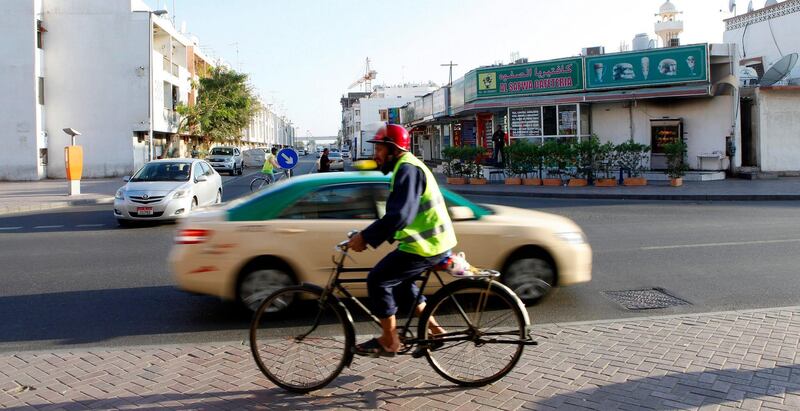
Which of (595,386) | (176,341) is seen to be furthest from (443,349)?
(176,341)

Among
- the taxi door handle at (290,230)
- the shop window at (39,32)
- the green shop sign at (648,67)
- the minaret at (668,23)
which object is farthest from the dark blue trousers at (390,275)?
the shop window at (39,32)

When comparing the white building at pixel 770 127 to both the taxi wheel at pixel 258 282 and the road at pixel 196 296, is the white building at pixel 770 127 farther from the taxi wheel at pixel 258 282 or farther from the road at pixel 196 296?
the taxi wheel at pixel 258 282

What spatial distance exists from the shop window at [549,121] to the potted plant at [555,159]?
383 centimetres

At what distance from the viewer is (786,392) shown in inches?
176

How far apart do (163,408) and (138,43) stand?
37636 millimetres

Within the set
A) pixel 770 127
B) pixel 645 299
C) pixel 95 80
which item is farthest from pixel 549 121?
pixel 95 80

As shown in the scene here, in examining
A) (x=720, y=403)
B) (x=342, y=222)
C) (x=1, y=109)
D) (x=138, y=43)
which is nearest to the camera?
(x=720, y=403)

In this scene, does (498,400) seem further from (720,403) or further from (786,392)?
(786,392)

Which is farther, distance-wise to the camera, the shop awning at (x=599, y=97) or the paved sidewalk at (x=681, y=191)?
the shop awning at (x=599, y=97)

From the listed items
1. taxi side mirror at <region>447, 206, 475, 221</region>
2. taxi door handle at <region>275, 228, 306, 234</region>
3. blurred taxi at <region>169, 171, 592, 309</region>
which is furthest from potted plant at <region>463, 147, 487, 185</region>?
taxi door handle at <region>275, 228, 306, 234</region>

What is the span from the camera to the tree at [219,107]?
47.2 meters

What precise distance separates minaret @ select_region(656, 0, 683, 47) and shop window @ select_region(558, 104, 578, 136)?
12019mm

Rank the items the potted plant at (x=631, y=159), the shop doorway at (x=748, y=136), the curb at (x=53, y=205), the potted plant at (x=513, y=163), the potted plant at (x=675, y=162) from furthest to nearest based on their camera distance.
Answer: the shop doorway at (x=748, y=136) < the potted plant at (x=513, y=163) < the potted plant at (x=631, y=159) < the potted plant at (x=675, y=162) < the curb at (x=53, y=205)

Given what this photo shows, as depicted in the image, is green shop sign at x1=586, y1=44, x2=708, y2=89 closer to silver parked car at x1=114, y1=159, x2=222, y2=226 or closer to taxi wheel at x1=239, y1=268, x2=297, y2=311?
silver parked car at x1=114, y1=159, x2=222, y2=226
